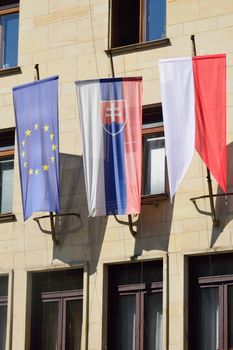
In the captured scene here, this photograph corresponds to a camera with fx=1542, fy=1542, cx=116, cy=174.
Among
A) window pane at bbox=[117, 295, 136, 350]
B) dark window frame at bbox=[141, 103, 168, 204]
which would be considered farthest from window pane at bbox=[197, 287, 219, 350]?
dark window frame at bbox=[141, 103, 168, 204]

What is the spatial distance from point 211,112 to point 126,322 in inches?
204

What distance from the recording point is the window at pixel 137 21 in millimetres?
36562

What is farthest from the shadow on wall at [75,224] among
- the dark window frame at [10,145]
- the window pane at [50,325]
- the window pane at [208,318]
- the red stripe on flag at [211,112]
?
the red stripe on flag at [211,112]

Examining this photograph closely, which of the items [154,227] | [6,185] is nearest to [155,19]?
[154,227]

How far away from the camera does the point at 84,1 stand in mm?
37406

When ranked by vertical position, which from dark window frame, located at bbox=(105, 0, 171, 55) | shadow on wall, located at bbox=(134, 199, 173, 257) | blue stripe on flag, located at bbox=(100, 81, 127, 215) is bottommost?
shadow on wall, located at bbox=(134, 199, 173, 257)

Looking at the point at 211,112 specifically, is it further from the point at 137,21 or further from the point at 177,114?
the point at 137,21

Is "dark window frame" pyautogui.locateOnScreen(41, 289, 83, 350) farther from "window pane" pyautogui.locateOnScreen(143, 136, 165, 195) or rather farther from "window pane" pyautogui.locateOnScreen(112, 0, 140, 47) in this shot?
"window pane" pyautogui.locateOnScreen(112, 0, 140, 47)

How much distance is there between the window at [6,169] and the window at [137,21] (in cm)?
356

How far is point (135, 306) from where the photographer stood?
1372 inches

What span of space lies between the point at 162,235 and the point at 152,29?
5.34 m

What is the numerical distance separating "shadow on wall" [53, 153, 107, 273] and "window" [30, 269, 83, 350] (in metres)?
0.50

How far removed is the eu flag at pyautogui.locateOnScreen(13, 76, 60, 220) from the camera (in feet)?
116

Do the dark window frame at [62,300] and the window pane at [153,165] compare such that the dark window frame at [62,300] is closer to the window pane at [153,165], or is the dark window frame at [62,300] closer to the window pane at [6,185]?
the window pane at [6,185]
